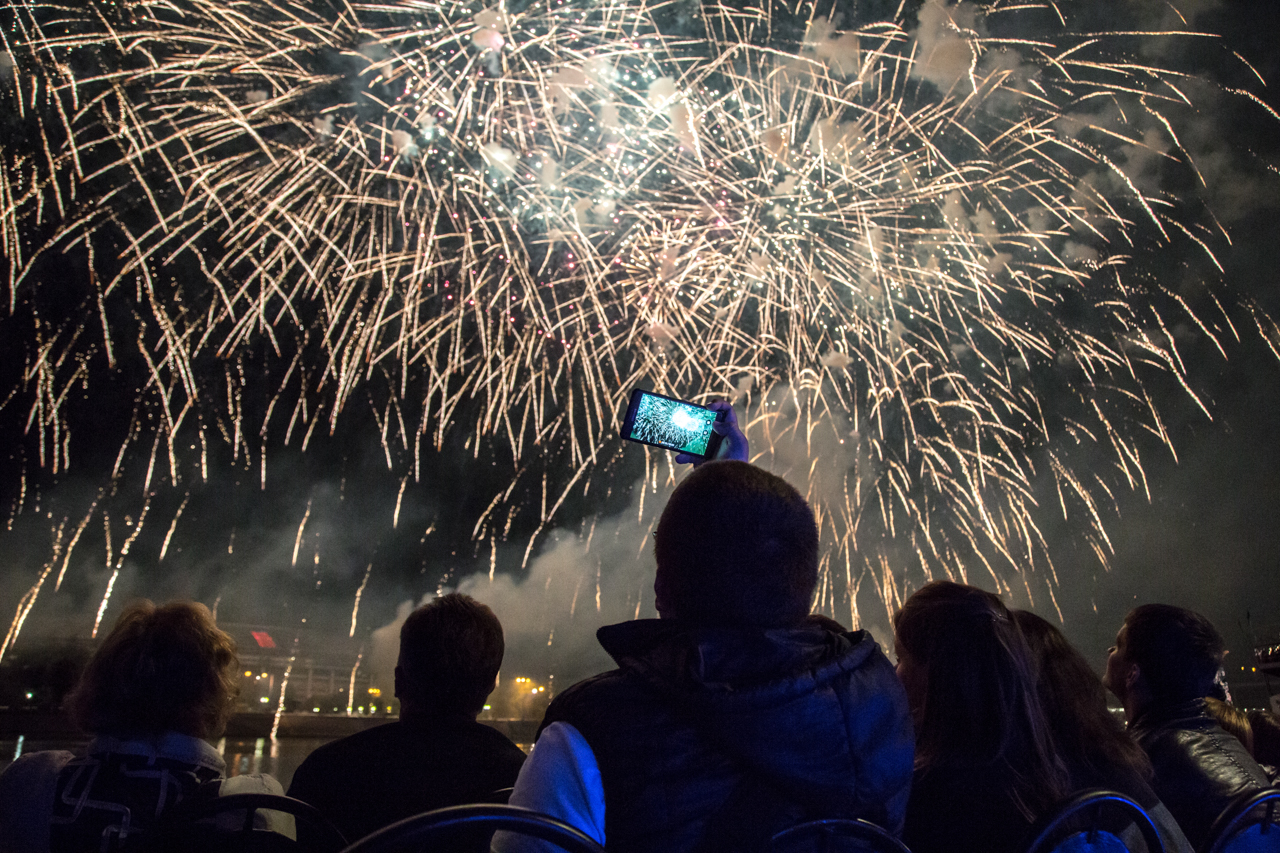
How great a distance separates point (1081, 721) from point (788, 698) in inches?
76.9

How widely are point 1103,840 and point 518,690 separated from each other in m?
90.1

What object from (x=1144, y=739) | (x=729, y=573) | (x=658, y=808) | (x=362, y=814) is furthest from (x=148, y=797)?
(x=1144, y=739)

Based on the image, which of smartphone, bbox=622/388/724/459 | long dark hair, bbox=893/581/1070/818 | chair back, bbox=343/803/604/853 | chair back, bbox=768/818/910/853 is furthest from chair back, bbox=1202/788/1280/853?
smartphone, bbox=622/388/724/459

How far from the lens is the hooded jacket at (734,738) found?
173 cm

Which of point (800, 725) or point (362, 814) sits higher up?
point (800, 725)

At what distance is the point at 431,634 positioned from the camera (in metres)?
3.54

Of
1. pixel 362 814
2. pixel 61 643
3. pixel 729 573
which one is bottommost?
pixel 61 643

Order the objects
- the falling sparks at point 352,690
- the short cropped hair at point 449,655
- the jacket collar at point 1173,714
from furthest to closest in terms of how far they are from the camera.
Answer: the falling sparks at point 352,690 < the jacket collar at point 1173,714 < the short cropped hair at point 449,655

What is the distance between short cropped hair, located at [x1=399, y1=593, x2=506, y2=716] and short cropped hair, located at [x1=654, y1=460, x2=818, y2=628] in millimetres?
1602

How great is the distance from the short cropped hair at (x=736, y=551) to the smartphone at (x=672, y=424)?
2795mm

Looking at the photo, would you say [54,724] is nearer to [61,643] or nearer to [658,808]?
[61,643]

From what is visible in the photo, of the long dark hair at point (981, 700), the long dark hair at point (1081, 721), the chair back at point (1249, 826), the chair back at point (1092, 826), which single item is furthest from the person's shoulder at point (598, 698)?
the chair back at point (1249, 826)

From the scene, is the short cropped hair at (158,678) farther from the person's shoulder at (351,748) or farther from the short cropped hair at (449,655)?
the short cropped hair at (449,655)

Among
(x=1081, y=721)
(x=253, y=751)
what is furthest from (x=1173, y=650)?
(x=253, y=751)
